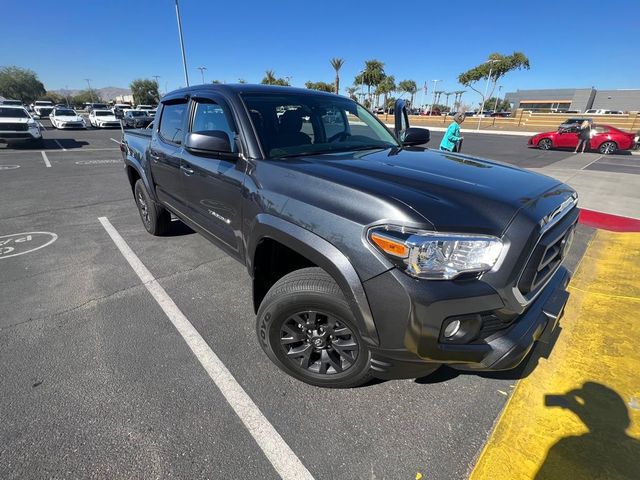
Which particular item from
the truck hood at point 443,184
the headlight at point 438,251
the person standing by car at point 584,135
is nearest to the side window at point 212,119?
the truck hood at point 443,184

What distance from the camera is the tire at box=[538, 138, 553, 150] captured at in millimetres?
18797

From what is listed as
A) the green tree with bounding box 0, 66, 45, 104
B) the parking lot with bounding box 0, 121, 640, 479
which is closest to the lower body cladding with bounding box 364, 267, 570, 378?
the parking lot with bounding box 0, 121, 640, 479

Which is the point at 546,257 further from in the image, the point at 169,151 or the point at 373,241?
the point at 169,151

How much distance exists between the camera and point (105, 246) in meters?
4.44

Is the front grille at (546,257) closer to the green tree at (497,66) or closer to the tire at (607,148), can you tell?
the tire at (607,148)

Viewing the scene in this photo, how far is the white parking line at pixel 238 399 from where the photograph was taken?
1748 millimetres

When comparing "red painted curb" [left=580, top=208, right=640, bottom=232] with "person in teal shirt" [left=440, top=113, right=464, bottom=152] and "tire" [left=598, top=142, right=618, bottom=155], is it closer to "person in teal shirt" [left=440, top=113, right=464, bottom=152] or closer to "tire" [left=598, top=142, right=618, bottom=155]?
"person in teal shirt" [left=440, top=113, right=464, bottom=152]

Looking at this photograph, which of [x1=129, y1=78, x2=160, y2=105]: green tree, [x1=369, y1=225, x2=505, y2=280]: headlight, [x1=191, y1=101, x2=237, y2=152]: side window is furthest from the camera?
[x1=129, y1=78, x2=160, y2=105]: green tree

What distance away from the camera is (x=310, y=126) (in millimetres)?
2840

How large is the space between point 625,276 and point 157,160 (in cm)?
542

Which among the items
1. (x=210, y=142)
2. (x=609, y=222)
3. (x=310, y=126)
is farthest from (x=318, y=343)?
(x=609, y=222)

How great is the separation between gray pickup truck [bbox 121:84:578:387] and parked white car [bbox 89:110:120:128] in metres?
28.0

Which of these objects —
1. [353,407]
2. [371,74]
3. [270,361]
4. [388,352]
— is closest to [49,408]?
[270,361]

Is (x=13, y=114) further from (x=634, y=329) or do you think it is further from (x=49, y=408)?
(x=634, y=329)
